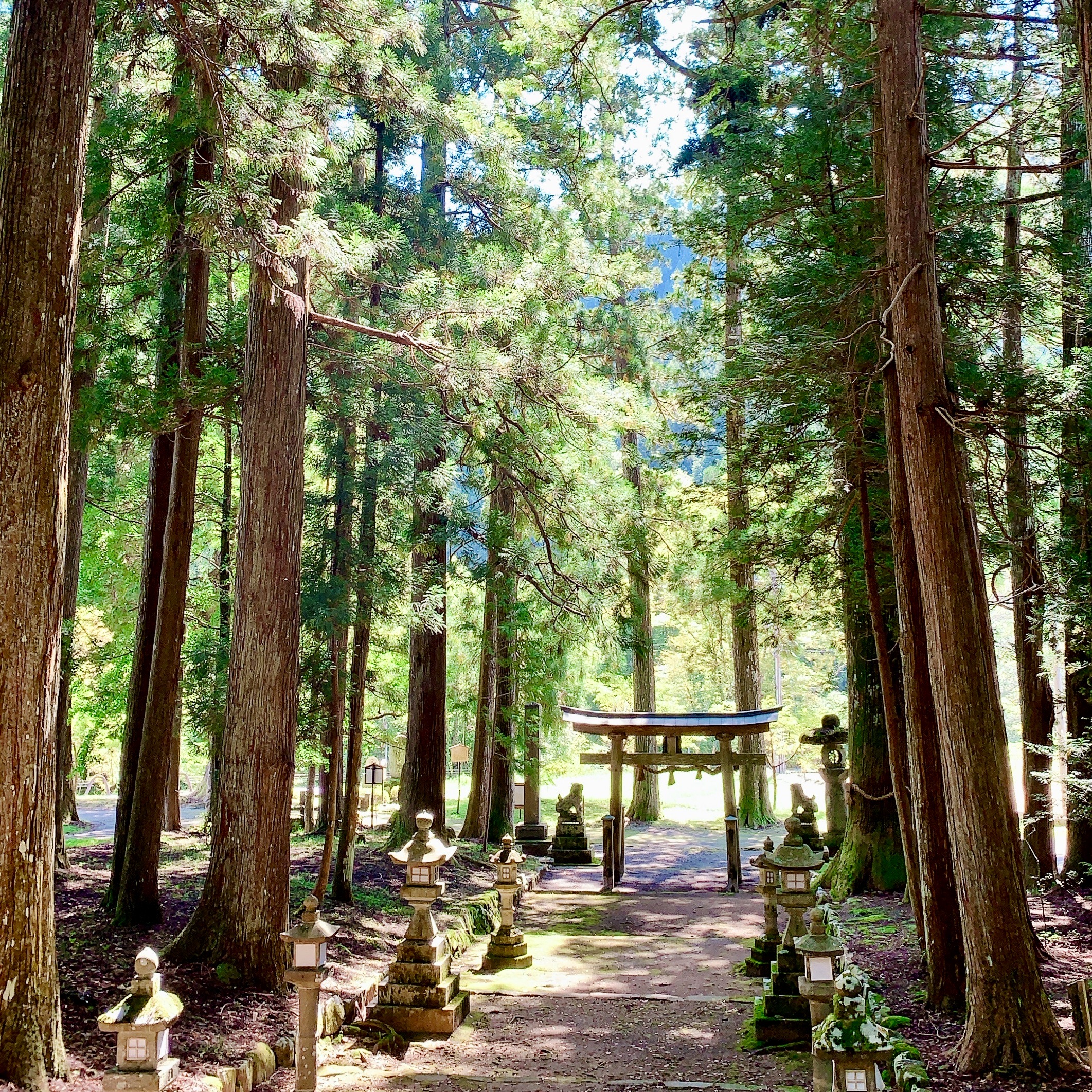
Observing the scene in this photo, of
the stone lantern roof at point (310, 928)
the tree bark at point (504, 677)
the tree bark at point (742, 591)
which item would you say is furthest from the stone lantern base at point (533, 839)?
the stone lantern roof at point (310, 928)

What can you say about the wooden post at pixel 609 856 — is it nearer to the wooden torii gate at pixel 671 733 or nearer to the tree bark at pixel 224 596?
the wooden torii gate at pixel 671 733

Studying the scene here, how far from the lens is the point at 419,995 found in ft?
21.3

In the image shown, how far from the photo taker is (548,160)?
11859mm

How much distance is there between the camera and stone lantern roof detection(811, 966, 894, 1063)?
150 inches

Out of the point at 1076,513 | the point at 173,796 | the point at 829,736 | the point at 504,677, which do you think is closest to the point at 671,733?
the point at 829,736

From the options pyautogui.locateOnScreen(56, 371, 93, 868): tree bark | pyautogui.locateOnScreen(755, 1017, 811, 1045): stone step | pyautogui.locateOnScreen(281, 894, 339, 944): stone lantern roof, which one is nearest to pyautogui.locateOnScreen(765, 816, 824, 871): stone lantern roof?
pyautogui.locateOnScreen(755, 1017, 811, 1045): stone step

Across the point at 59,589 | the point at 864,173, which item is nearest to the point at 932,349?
the point at 864,173

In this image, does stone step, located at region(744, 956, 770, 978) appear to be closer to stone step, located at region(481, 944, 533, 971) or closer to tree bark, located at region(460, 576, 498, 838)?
stone step, located at region(481, 944, 533, 971)

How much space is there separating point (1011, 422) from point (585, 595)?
6.93 m

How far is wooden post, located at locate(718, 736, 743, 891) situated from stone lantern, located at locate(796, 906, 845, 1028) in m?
7.96

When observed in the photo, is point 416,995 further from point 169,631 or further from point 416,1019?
point 169,631

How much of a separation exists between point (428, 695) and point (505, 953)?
480cm

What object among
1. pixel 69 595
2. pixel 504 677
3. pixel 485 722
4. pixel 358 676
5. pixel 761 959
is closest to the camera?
pixel 761 959

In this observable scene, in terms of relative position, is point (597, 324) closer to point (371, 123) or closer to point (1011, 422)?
point (371, 123)
